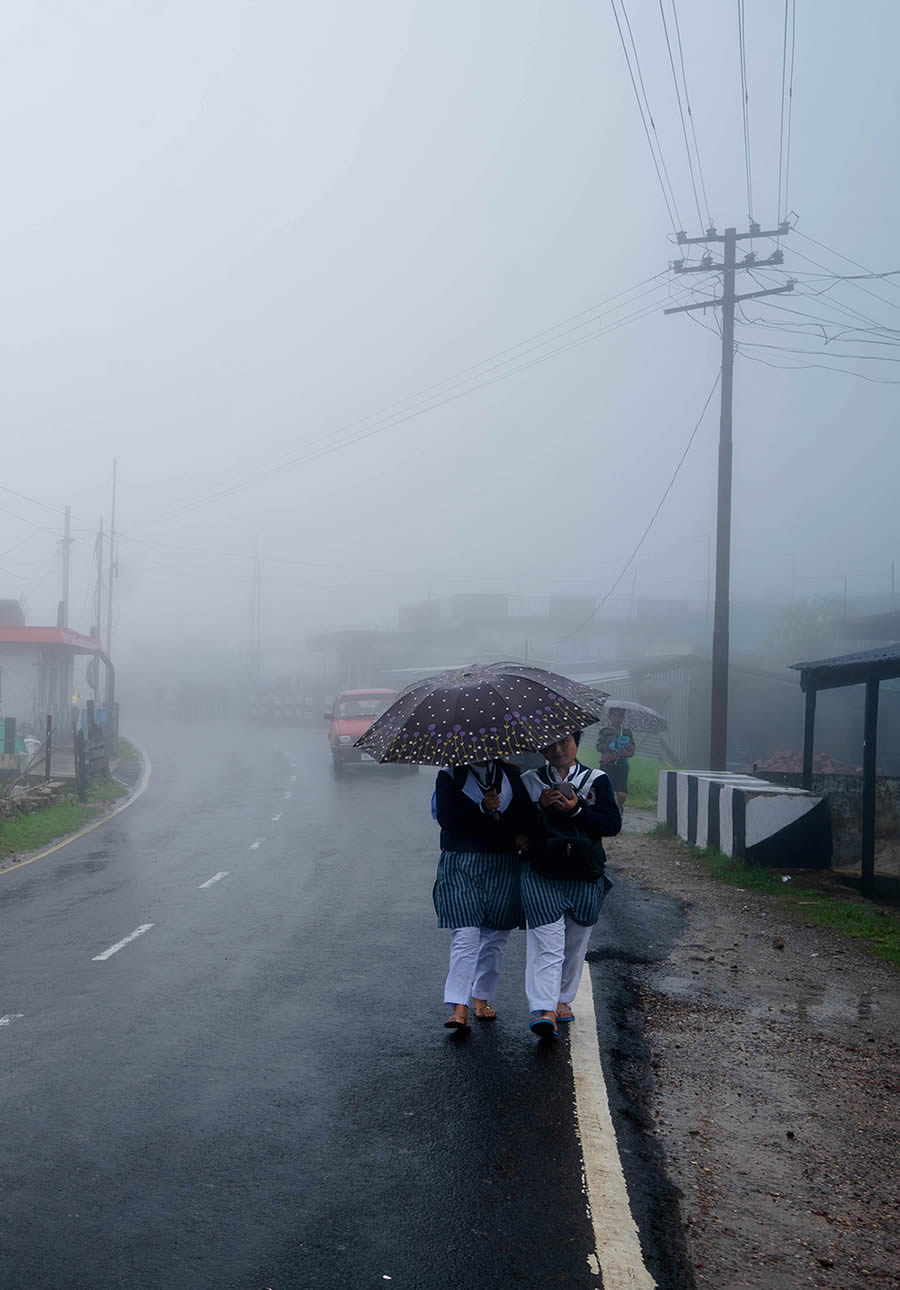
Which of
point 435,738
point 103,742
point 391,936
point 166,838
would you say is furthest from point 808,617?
point 435,738

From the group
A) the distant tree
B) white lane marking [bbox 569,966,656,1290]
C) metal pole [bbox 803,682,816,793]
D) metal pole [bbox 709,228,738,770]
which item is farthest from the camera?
the distant tree

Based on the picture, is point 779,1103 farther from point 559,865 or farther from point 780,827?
point 780,827

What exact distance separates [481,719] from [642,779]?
69.9ft

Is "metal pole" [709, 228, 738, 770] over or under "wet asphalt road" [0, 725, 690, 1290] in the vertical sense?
over

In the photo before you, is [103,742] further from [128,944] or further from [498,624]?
[498,624]

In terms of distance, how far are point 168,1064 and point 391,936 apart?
389 centimetres

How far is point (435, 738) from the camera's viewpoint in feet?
20.1

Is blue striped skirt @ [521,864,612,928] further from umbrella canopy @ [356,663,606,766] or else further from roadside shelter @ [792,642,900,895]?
roadside shelter @ [792,642,900,895]

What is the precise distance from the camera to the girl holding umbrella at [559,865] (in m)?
6.39

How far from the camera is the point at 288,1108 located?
18.1 ft

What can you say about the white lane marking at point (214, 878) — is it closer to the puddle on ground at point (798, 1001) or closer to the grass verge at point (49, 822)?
the grass verge at point (49, 822)

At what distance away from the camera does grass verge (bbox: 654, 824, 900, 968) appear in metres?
10.2

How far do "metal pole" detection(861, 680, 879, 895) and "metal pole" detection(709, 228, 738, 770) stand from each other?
7.65 meters

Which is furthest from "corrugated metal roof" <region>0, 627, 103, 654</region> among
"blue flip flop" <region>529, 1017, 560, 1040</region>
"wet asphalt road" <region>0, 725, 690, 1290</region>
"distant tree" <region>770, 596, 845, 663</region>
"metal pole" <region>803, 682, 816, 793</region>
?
"blue flip flop" <region>529, 1017, 560, 1040</region>
